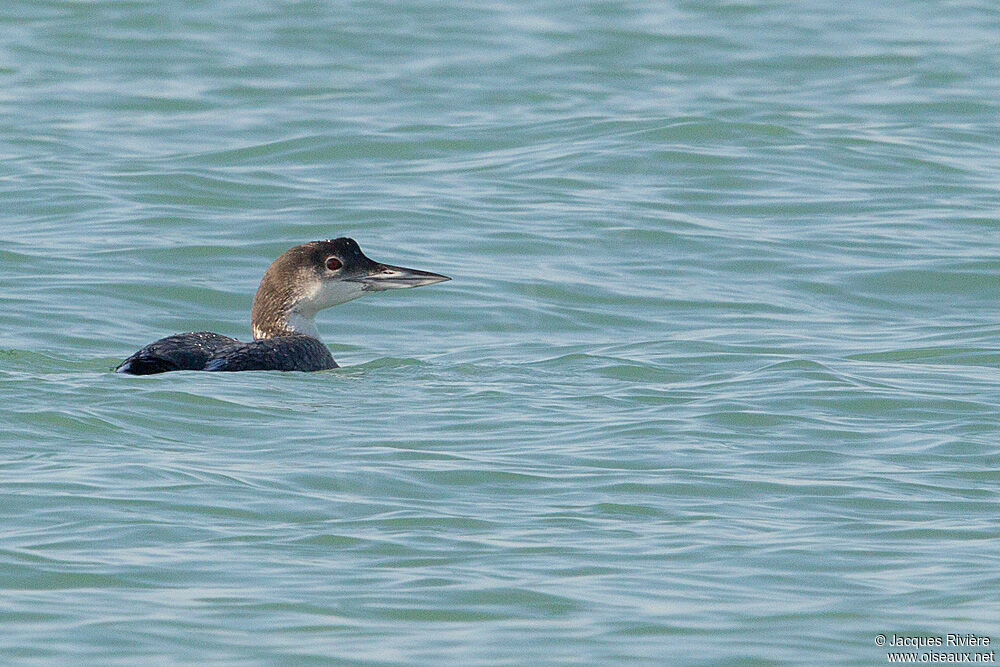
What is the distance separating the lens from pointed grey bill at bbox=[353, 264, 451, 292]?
37.1 ft

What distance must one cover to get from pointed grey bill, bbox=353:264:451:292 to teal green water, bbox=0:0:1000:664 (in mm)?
382

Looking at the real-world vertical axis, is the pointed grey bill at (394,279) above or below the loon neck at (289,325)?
above

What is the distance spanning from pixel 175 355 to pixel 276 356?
721mm

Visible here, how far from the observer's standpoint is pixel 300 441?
28.2 feet

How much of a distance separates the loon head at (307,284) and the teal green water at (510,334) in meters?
0.58

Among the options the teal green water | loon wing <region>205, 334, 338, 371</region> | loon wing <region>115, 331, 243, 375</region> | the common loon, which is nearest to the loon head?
the common loon

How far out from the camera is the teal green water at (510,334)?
6.48m

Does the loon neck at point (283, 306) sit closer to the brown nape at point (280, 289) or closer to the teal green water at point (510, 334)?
the brown nape at point (280, 289)

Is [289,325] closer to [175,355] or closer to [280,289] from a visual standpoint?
[280,289]

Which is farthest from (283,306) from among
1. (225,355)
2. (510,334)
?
(510,334)

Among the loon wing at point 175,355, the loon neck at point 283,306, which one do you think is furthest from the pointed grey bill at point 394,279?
the loon wing at point 175,355

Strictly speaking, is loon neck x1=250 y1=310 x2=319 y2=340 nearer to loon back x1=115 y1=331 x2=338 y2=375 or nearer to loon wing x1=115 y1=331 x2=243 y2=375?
loon back x1=115 y1=331 x2=338 y2=375

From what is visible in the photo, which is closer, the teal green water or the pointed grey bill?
the teal green water

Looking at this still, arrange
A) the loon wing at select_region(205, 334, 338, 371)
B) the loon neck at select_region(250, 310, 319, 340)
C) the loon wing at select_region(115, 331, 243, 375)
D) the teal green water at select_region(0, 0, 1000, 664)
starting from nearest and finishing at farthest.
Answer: the teal green water at select_region(0, 0, 1000, 664) < the loon wing at select_region(115, 331, 243, 375) < the loon wing at select_region(205, 334, 338, 371) < the loon neck at select_region(250, 310, 319, 340)
